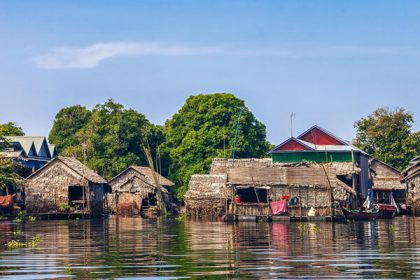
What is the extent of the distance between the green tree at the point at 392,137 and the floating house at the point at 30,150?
2751cm

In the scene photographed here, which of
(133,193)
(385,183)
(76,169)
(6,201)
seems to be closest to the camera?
(6,201)

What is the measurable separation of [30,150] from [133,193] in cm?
1093

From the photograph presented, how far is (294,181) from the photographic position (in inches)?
2088

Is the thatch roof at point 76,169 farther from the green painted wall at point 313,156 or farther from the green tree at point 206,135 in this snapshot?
the green tree at point 206,135

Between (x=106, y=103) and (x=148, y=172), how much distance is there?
996cm

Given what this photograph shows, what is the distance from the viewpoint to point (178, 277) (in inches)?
630

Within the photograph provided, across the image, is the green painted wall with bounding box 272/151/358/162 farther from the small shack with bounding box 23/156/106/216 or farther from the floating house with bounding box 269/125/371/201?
the small shack with bounding box 23/156/106/216

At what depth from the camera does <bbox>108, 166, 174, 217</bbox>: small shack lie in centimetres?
6575

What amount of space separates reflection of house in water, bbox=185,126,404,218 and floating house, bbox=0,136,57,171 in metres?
16.5

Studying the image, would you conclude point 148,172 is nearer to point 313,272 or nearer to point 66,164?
point 66,164

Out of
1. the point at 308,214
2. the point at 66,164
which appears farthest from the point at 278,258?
the point at 66,164

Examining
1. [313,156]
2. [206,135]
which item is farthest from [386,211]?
[206,135]

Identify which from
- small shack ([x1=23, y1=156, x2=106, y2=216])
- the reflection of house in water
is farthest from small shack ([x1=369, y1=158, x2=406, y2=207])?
small shack ([x1=23, y1=156, x2=106, y2=216])

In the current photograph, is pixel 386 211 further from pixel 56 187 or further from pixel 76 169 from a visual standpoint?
pixel 56 187
